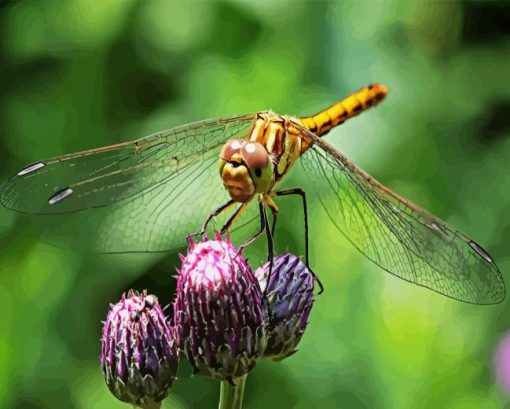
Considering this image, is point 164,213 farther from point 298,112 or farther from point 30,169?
point 298,112

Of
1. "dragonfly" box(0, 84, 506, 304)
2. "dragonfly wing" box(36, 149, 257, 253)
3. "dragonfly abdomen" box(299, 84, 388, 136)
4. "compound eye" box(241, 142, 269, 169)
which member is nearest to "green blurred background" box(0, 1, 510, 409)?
"dragonfly wing" box(36, 149, 257, 253)

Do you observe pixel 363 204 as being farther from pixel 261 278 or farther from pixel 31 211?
pixel 31 211

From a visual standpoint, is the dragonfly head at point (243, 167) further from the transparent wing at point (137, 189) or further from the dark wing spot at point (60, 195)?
the dark wing spot at point (60, 195)

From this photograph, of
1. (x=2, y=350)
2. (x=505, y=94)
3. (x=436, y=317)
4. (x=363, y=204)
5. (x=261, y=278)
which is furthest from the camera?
(x=505, y=94)

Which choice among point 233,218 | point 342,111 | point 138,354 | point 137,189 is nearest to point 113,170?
point 137,189

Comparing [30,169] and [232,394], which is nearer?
[232,394]

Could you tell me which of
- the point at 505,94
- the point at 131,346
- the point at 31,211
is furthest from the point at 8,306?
the point at 505,94
